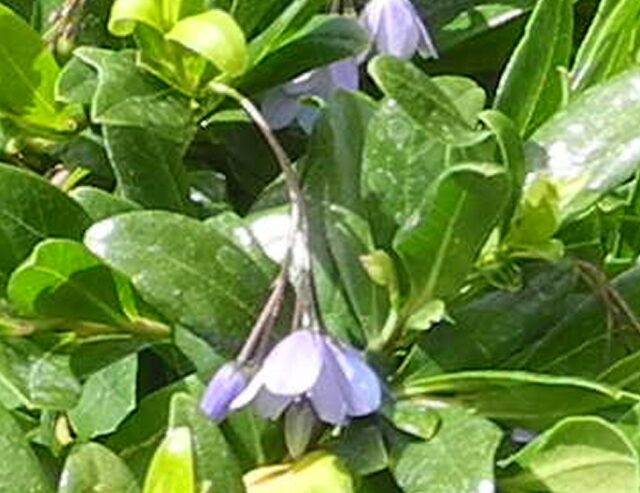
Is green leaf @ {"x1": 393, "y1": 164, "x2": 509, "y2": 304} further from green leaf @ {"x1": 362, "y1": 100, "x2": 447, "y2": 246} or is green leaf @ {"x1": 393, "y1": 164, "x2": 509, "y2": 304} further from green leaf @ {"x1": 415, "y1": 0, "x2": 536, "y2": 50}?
green leaf @ {"x1": 415, "y1": 0, "x2": 536, "y2": 50}

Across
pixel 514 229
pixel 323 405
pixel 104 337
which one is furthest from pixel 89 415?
pixel 514 229

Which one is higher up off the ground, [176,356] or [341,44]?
[341,44]

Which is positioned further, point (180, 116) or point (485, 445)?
point (180, 116)

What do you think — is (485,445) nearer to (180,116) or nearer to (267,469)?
(267,469)

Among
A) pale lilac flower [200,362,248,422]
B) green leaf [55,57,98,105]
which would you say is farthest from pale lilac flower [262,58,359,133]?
pale lilac flower [200,362,248,422]

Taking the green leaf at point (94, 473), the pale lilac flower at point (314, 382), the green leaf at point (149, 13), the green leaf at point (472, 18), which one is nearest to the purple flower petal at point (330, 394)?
the pale lilac flower at point (314, 382)

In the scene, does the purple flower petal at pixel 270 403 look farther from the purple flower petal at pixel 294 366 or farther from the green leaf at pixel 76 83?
the green leaf at pixel 76 83
